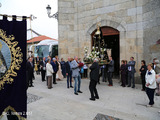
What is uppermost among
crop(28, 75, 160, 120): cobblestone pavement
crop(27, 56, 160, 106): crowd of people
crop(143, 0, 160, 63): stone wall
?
crop(143, 0, 160, 63): stone wall

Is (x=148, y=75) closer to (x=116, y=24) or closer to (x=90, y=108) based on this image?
(x=90, y=108)

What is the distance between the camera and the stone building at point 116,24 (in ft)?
25.6

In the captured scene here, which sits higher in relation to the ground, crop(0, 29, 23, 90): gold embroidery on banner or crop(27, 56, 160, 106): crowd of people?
crop(0, 29, 23, 90): gold embroidery on banner

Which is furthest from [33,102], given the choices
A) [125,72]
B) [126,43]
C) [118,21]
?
[118,21]

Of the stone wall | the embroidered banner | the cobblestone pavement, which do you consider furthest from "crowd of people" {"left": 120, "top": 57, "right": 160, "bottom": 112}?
the embroidered banner

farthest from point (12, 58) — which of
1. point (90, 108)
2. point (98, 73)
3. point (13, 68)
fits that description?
point (98, 73)

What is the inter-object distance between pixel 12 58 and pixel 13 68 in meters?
0.25

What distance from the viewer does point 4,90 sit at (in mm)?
2828

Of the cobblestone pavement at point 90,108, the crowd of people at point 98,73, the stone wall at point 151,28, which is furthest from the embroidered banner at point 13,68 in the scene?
the stone wall at point 151,28

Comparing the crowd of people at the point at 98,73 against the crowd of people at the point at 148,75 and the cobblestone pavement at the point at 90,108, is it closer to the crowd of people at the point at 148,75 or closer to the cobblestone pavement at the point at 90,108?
the crowd of people at the point at 148,75

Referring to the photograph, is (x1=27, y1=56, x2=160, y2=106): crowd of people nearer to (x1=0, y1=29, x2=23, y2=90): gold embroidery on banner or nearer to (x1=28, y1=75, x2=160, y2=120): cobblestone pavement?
(x1=28, y1=75, x2=160, y2=120): cobblestone pavement

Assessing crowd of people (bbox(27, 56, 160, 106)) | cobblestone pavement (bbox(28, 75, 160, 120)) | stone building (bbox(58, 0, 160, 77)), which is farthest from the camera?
stone building (bbox(58, 0, 160, 77))

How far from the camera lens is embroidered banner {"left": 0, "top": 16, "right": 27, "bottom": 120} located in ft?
9.20

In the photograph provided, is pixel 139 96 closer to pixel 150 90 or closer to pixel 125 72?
pixel 150 90
